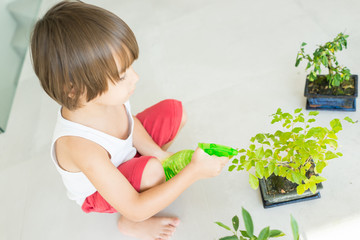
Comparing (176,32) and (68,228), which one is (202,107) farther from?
(68,228)

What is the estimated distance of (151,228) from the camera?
144cm

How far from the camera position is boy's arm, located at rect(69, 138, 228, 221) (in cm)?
114

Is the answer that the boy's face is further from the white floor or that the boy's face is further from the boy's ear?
the white floor

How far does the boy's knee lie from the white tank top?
0.39 ft

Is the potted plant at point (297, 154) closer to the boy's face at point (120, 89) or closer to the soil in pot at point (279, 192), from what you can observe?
the soil in pot at point (279, 192)

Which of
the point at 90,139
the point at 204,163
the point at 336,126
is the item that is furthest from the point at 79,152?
the point at 336,126

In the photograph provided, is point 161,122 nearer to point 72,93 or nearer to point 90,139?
point 90,139

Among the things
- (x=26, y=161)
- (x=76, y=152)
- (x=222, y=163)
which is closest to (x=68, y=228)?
(x=26, y=161)

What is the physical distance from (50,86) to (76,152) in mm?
225

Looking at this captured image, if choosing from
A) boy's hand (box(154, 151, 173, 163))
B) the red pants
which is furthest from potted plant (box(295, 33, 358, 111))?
boy's hand (box(154, 151, 173, 163))

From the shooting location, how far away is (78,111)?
1176 mm

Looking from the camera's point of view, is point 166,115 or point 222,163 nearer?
point 222,163

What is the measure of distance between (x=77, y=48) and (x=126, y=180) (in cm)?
45

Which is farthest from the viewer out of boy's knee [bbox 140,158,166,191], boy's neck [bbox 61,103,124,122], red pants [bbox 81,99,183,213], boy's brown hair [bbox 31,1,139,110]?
red pants [bbox 81,99,183,213]
